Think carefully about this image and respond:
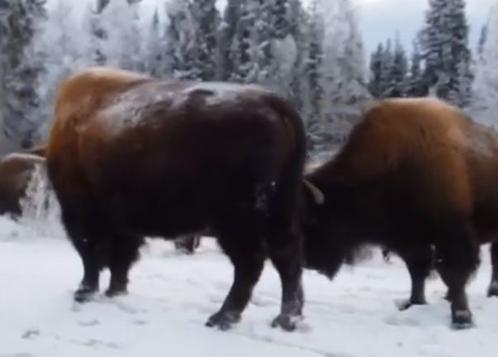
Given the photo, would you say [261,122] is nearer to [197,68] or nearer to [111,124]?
[111,124]

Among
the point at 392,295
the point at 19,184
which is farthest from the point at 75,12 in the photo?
the point at 392,295

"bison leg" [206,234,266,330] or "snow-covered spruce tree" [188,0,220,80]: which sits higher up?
"bison leg" [206,234,266,330]

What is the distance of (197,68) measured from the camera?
203 feet

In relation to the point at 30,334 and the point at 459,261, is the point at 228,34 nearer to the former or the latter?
the point at 459,261

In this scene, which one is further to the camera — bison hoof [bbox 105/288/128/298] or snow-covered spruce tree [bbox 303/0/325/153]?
snow-covered spruce tree [bbox 303/0/325/153]

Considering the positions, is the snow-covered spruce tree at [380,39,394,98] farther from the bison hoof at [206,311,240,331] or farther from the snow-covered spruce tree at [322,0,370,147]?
the bison hoof at [206,311,240,331]

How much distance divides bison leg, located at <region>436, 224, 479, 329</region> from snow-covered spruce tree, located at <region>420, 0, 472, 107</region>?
5048 cm

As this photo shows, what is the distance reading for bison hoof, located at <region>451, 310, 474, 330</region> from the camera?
8891 mm

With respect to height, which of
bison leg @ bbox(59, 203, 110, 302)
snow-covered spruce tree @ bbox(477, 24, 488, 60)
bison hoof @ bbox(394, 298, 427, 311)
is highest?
bison leg @ bbox(59, 203, 110, 302)

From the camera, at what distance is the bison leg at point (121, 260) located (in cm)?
965

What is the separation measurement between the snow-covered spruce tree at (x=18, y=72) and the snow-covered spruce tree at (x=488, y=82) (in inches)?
855

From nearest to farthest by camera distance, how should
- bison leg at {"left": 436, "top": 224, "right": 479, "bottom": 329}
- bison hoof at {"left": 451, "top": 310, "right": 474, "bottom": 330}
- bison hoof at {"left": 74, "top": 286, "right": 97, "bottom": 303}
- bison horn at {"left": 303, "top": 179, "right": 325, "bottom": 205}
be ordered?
bison hoof at {"left": 451, "top": 310, "right": 474, "bottom": 330}
bison leg at {"left": 436, "top": 224, "right": 479, "bottom": 329}
bison hoof at {"left": 74, "top": 286, "right": 97, "bottom": 303}
bison horn at {"left": 303, "top": 179, "right": 325, "bottom": 205}

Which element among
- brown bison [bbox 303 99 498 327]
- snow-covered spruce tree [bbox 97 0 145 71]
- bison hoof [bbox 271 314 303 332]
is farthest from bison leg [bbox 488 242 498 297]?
snow-covered spruce tree [bbox 97 0 145 71]

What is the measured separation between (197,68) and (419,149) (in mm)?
53149
